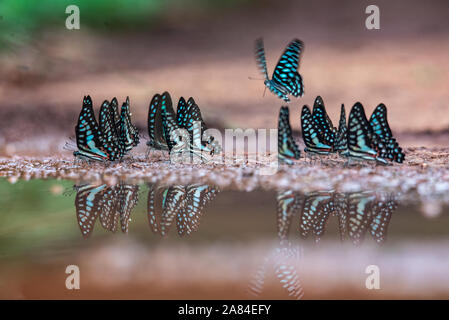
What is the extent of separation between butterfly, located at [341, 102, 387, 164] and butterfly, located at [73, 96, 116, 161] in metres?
1.39

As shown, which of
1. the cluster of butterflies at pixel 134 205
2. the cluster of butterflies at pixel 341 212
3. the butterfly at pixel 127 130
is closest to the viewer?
the cluster of butterflies at pixel 341 212

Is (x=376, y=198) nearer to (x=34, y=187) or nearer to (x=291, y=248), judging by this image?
(x=291, y=248)

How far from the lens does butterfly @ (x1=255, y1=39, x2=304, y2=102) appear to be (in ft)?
7.95

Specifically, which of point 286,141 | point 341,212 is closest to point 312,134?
point 286,141

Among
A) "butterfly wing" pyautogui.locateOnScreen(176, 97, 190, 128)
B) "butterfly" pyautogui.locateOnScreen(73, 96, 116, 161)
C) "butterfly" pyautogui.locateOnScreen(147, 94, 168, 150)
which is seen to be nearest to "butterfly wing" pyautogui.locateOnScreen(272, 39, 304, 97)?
"butterfly wing" pyautogui.locateOnScreen(176, 97, 190, 128)

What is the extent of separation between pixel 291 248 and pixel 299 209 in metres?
0.38

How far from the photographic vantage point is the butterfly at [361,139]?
213cm

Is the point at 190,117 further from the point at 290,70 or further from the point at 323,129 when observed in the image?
the point at 323,129

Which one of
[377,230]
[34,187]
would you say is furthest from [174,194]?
[377,230]

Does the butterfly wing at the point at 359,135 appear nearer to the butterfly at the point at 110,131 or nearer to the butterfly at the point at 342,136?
the butterfly at the point at 342,136

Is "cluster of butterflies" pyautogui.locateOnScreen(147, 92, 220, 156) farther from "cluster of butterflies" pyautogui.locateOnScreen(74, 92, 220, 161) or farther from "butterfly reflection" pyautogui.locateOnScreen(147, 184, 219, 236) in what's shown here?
"butterfly reflection" pyautogui.locateOnScreen(147, 184, 219, 236)

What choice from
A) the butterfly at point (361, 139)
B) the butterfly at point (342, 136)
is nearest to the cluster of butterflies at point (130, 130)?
the butterfly at point (342, 136)

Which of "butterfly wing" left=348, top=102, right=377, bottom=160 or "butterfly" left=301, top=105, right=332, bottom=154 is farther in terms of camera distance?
"butterfly" left=301, top=105, right=332, bottom=154

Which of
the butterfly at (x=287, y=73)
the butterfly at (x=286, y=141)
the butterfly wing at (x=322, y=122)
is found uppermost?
the butterfly at (x=287, y=73)
